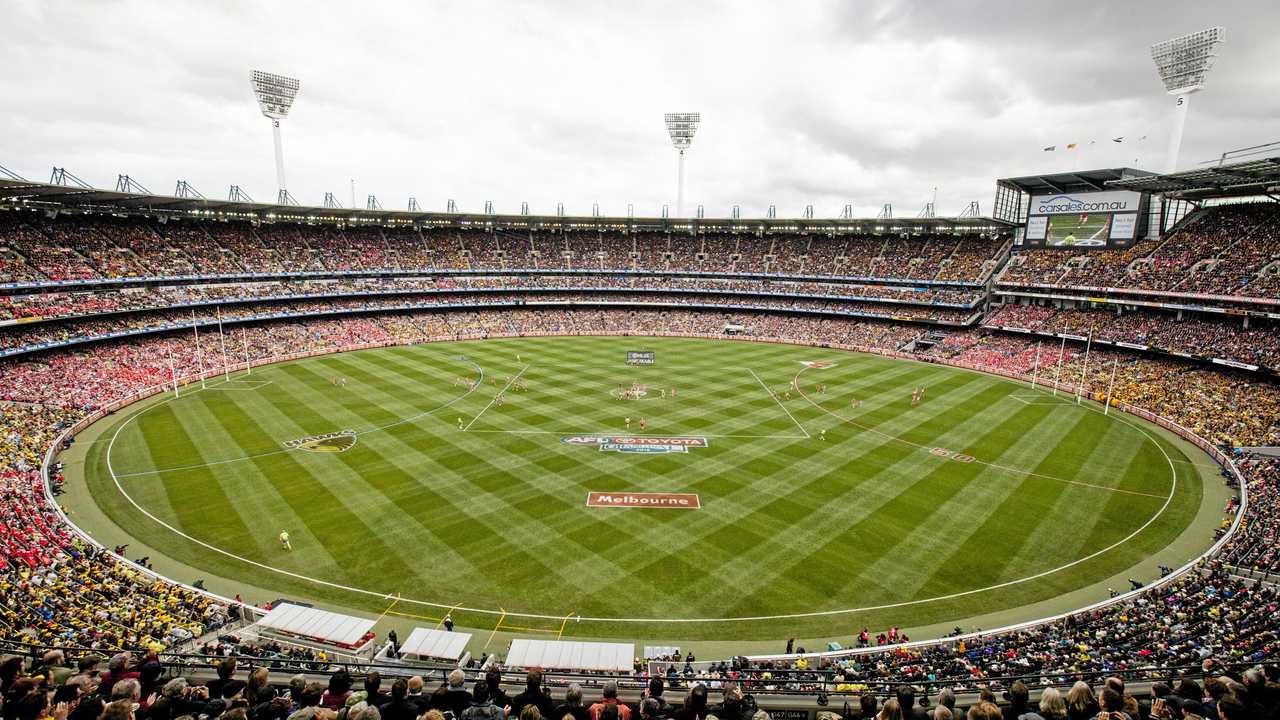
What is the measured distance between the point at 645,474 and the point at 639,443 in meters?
5.52

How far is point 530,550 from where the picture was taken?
28641 millimetres

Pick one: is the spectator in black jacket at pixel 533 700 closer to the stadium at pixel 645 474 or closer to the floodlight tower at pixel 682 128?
the stadium at pixel 645 474

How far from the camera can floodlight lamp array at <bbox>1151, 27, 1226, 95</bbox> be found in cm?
6378

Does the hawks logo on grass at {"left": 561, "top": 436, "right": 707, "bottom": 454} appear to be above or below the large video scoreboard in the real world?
below

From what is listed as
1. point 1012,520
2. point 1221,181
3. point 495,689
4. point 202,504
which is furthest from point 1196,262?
point 202,504

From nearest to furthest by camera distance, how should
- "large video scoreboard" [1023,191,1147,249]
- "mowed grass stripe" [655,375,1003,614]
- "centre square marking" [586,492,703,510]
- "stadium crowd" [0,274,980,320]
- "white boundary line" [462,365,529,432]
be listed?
"mowed grass stripe" [655,375,1003,614]
"centre square marking" [586,492,703,510]
"white boundary line" [462,365,529,432]
"stadium crowd" [0,274,980,320]
"large video scoreboard" [1023,191,1147,249]

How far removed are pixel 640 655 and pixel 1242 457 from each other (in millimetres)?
43629

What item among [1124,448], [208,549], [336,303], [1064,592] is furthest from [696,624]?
[336,303]

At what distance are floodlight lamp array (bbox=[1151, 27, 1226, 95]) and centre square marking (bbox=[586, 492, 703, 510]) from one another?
7748 cm

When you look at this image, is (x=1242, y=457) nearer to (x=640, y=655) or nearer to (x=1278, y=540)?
→ (x=1278, y=540)

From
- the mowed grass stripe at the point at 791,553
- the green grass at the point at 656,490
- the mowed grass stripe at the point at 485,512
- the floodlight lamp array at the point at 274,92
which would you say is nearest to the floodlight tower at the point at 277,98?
the floodlight lamp array at the point at 274,92

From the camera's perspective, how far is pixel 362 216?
92.2m

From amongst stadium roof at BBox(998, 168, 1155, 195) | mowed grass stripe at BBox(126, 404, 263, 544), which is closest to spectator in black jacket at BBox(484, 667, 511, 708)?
mowed grass stripe at BBox(126, 404, 263, 544)

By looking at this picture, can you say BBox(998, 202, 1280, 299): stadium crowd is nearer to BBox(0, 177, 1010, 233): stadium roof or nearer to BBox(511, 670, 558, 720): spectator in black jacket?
BBox(0, 177, 1010, 233): stadium roof
